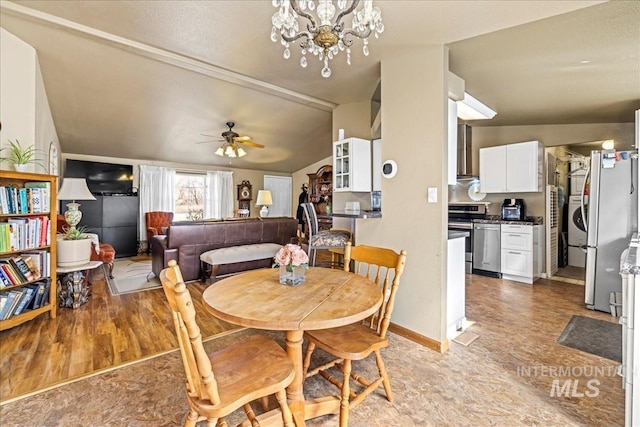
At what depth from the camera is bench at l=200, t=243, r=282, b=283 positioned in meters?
3.77

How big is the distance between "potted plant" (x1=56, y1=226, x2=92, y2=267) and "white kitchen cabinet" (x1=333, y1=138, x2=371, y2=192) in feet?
9.72

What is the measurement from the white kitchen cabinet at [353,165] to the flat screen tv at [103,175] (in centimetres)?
483

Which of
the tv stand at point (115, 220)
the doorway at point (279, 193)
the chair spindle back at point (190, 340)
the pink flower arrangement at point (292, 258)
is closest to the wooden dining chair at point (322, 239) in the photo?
the pink flower arrangement at point (292, 258)

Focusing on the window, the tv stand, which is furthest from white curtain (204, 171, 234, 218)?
the tv stand

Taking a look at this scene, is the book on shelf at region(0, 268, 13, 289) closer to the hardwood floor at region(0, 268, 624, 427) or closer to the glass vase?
the hardwood floor at region(0, 268, 624, 427)

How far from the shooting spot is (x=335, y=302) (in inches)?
54.8

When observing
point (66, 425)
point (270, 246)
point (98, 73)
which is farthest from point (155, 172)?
point (66, 425)

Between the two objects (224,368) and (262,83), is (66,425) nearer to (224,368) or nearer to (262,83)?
(224,368)

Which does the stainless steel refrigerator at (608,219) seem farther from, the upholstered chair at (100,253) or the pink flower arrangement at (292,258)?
the upholstered chair at (100,253)

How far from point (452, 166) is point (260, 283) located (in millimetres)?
1870

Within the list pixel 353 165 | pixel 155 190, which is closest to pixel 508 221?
pixel 353 165

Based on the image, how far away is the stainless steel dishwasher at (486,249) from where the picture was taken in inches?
171

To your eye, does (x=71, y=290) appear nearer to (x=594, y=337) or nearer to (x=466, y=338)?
(x=466, y=338)

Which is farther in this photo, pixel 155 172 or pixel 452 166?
pixel 155 172
